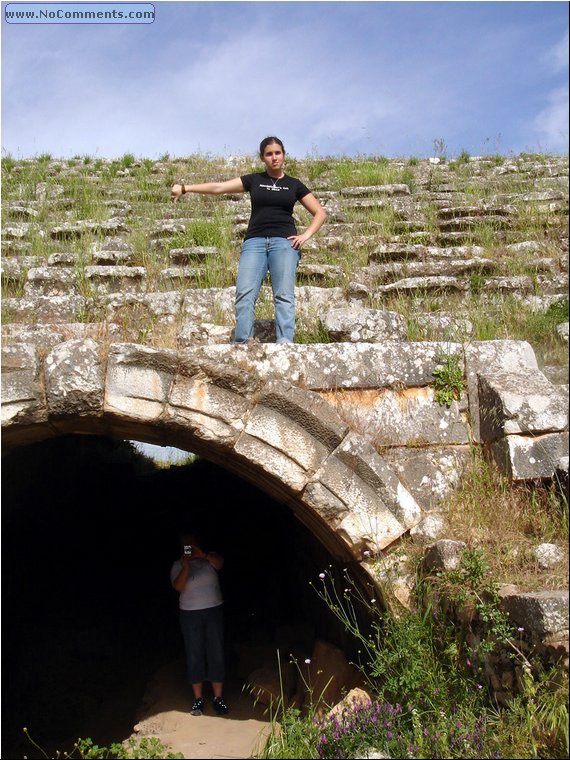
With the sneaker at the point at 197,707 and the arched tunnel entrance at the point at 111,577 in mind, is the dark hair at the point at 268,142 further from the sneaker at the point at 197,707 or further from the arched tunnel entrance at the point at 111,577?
the sneaker at the point at 197,707

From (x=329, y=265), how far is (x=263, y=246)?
177cm

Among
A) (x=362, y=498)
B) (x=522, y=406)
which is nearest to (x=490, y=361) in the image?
(x=522, y=406)

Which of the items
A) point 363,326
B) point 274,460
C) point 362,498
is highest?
point 363,326

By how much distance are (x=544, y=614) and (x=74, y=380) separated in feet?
9.51

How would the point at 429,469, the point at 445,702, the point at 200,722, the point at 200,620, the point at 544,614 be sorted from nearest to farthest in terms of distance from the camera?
the point at 544,614, the point at 445,702, the point at 429,469, the point at 200,722, the point at 200,620

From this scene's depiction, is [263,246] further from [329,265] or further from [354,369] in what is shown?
[329,265]

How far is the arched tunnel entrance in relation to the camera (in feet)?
26.8

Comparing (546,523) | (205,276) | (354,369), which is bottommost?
(546,523)

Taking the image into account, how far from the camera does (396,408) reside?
5047 millimetres

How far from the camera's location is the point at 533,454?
4.68 meters

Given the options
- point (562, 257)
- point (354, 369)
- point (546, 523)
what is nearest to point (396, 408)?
point (354, 369)

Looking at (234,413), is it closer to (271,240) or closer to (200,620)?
(271,240)

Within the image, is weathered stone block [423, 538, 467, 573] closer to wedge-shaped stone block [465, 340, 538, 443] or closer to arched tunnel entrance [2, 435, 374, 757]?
wedge-shaped stone block [465, 340, 538, 443]

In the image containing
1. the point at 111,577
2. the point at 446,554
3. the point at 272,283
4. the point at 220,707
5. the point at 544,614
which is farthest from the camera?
the point at 111,577
